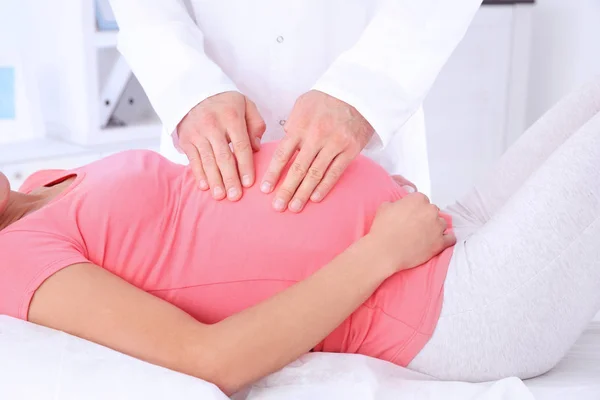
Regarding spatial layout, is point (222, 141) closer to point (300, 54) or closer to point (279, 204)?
point (279, 204)

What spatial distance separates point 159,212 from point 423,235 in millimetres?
418

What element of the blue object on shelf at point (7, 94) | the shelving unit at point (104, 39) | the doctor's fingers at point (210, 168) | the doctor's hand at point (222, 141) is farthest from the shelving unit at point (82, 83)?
the doctor's fingers at point (210, 168)

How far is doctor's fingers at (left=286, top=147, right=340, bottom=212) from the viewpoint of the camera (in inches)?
46.1

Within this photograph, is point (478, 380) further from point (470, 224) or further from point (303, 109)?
point (303, 109)

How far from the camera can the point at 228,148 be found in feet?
4.04

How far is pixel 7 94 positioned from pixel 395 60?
1.80 meters

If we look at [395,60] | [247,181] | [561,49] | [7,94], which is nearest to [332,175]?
[247,181]

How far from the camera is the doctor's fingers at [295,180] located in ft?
3.84

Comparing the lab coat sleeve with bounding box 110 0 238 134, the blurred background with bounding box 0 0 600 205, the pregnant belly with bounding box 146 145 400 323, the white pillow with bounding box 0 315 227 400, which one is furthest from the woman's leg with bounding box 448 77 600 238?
the blurred background with bounding box 0 0 600 205

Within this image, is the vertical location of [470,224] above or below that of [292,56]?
below

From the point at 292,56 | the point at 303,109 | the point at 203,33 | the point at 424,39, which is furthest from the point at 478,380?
the point at 203,33

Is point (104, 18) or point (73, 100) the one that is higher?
point (104, 18)

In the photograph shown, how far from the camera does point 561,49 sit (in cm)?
319

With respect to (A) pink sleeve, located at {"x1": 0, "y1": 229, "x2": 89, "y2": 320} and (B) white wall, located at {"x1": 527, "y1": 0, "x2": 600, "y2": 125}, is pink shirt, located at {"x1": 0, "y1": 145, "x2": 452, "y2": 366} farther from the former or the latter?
(B) white wall, located at {"x1": 527, "y1": 0, "x2": 600, "y2": 125}
